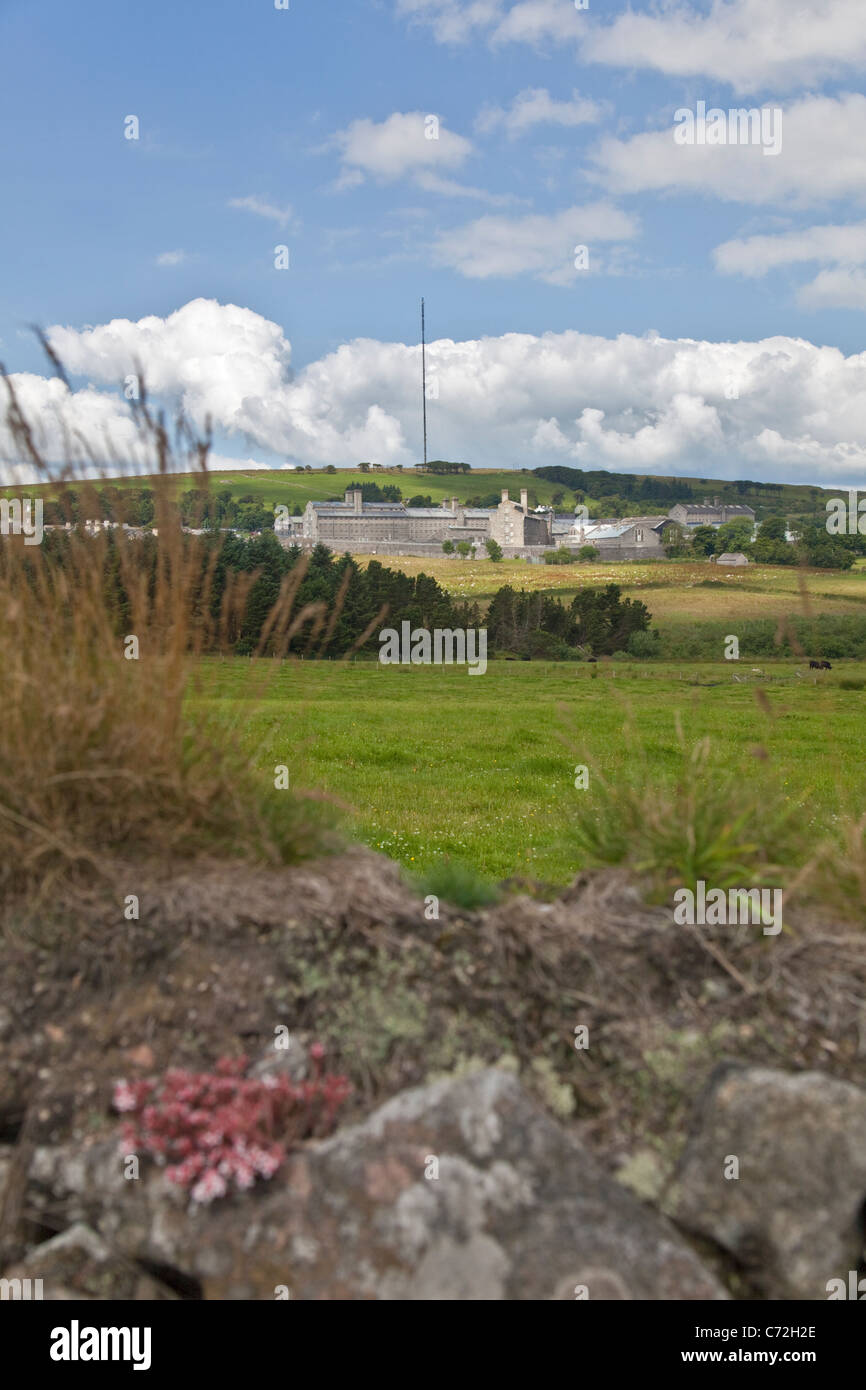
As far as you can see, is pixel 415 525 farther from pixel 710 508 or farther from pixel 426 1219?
pixel 426 1219

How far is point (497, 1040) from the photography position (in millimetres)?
3822

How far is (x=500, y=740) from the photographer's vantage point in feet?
73.5

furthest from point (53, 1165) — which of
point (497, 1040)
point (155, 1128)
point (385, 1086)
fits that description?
point (497, 1040)

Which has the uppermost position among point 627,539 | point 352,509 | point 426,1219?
point 352,509

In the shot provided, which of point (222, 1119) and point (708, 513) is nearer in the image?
point (222, 1119)

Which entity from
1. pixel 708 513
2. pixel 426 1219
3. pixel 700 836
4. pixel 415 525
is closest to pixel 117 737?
pixel 426 1219

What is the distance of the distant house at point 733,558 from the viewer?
336ft

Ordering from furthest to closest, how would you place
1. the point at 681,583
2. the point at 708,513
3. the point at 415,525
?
the point at 708,513 → the point at 415,525 → the point at 681,583

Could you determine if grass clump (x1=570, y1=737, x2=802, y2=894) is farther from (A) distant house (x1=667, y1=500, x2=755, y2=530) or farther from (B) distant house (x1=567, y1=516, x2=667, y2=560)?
(A) distant house (x1=667, y1=500, x2=755, y2=530)

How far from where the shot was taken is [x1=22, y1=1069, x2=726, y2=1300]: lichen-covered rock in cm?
311

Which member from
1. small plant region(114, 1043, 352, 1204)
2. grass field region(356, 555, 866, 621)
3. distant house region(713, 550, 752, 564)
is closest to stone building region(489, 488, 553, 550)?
grass field region(356, 555, 866, 621)

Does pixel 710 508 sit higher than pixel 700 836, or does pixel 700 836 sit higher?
pixel 710 508

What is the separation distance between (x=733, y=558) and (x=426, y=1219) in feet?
352

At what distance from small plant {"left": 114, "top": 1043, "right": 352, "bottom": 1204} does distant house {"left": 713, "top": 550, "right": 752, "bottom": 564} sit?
104407mm
